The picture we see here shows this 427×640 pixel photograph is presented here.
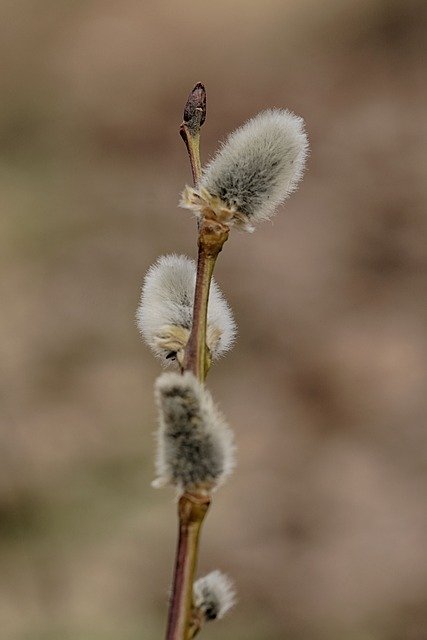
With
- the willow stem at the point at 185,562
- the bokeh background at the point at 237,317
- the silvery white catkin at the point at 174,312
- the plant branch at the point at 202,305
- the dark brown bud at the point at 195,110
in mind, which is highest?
the bokeh background at the point at 237,317

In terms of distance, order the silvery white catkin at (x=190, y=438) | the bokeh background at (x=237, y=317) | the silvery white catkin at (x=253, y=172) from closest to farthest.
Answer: the silvery white catkin at (x=190, y=438)
the silvery white catkin at (x=253, y=172)
the bokeh background at (x=237, y=317)

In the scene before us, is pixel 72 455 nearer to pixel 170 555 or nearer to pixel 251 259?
pixel 170 555

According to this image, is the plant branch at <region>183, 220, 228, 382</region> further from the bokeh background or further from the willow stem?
the bokeh background

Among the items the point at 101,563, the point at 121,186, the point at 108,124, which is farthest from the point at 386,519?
the point at 108,124

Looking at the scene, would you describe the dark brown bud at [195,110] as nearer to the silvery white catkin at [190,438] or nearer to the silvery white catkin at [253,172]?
the silvery white catkin at [253,172]

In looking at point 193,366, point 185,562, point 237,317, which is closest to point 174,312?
point 193,366

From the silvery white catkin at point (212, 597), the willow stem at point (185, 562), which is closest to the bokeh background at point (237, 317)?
the silvery white catkin at point (212, 597)

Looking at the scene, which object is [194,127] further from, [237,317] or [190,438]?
[237,317]
